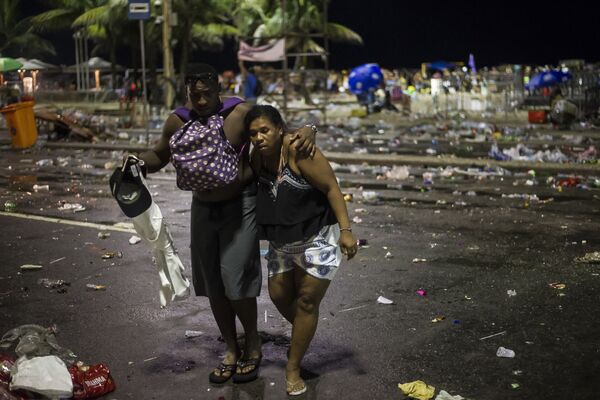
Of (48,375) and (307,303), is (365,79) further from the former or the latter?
(48,375)

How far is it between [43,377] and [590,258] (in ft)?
17.2

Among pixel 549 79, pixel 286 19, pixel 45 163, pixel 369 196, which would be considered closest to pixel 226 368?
pixel 369 196

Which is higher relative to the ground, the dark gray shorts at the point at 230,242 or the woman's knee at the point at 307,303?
the dark gray shorts at the point at 230,242

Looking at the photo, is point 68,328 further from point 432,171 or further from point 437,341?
point 432,171

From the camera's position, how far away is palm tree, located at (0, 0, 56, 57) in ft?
187

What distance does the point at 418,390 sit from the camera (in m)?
4.36

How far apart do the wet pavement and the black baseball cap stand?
1.04 metres

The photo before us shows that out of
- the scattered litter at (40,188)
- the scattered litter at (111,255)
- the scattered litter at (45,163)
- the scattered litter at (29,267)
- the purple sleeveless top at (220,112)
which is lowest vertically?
the scattered litter at (45,163)

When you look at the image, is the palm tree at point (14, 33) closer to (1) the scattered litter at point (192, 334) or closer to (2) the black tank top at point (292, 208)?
(1) the scattered litter at point (192, 334)

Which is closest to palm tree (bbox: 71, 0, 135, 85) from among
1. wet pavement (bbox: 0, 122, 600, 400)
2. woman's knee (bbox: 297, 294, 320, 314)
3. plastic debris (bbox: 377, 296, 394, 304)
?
wet pavement (bbox: 0, 122, 600, 400)

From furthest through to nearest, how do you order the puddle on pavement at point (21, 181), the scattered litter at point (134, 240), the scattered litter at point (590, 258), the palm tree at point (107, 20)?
the palm tree at point (107, 20) → the puddle on pavement at point (21, 181) → the scattered litter at point (134, 240) → the scattered litter at point (590, 258)

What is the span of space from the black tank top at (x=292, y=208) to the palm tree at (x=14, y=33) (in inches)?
2212

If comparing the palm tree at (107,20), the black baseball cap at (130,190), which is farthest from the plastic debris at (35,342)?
the palm tree at (107,20)

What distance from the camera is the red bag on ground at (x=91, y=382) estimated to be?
4.35 meters
